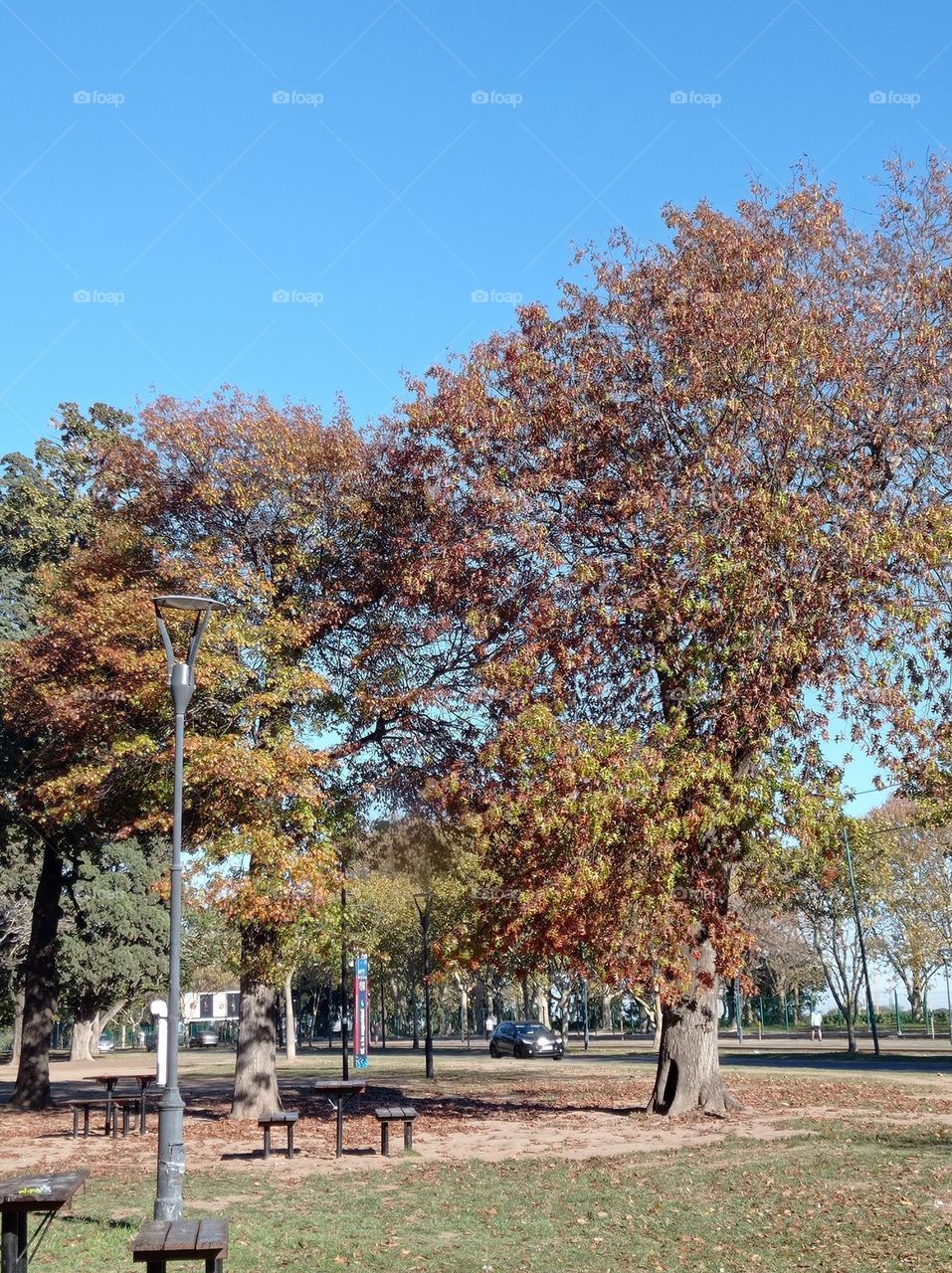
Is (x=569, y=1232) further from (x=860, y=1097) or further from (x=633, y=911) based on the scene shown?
(x=860, y=1097)

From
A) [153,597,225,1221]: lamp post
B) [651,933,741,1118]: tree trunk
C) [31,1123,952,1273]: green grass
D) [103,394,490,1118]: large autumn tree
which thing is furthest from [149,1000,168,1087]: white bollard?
[651,933,741,1118]: tree trunk

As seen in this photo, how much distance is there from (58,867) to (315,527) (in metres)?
11.8

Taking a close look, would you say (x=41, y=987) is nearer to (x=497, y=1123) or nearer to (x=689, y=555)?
(x=497, y=1123)

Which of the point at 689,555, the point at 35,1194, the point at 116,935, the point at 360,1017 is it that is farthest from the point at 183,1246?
the point at 116,935

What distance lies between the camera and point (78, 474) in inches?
1166

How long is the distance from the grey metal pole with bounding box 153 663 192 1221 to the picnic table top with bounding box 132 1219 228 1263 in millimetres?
2927

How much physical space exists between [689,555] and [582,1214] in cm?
1046

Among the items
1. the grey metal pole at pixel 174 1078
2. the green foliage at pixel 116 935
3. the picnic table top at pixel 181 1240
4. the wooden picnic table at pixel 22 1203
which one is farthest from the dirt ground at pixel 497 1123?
the green foliage at pixel 116 935

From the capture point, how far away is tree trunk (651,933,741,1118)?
20922mm

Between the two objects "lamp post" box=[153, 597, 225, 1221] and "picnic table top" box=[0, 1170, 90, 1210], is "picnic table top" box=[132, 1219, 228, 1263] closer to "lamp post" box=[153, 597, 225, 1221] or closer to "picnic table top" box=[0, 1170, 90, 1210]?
"picnic table top" box=[0, 1170, 90, 1210]

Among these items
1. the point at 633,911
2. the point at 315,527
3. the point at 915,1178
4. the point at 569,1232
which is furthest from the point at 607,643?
the point at 569,1232

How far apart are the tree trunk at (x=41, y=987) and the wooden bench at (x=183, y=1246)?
71.8 ft

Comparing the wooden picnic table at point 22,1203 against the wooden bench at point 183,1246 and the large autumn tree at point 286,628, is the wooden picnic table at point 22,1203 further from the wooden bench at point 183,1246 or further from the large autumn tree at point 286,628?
A: the large autumn tree at point 286,628

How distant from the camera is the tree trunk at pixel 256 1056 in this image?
22.5 metres
